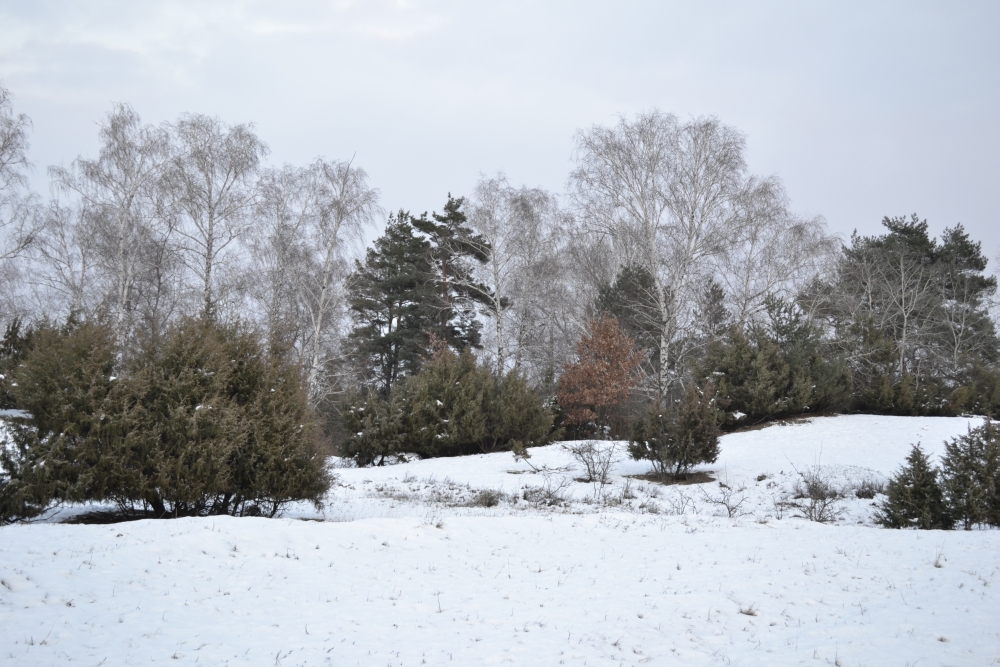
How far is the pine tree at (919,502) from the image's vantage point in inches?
376

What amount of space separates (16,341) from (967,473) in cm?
1845

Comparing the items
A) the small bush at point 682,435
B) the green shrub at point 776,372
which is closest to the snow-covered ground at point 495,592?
the small bush at point 682,435

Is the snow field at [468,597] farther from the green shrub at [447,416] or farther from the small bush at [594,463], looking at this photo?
the green shrub at [447,416]

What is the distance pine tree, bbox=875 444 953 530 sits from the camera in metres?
9.55

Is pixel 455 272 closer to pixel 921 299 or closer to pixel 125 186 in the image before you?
pixel 125 186

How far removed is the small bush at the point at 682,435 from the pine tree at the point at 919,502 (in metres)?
4.78

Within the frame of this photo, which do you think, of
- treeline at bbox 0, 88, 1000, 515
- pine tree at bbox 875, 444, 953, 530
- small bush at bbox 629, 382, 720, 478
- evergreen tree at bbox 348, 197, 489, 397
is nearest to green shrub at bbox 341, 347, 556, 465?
treeline at bbox 0, 88, 1000, 515

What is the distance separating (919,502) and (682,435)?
17.4 ft

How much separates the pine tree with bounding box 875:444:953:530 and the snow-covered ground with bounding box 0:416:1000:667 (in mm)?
821

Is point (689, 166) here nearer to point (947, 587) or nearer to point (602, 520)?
point (602, 520)

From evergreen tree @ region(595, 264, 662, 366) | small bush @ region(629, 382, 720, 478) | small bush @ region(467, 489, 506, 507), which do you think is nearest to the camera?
small bush @ region(467, 489, 506, 507)

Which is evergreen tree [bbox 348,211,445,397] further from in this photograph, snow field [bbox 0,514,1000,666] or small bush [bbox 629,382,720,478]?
snow field [bbox 0,514,1000,666]

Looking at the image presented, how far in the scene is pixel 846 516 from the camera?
1122 centimetres

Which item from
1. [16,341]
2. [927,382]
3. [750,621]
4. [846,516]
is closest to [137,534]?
[750,621]
